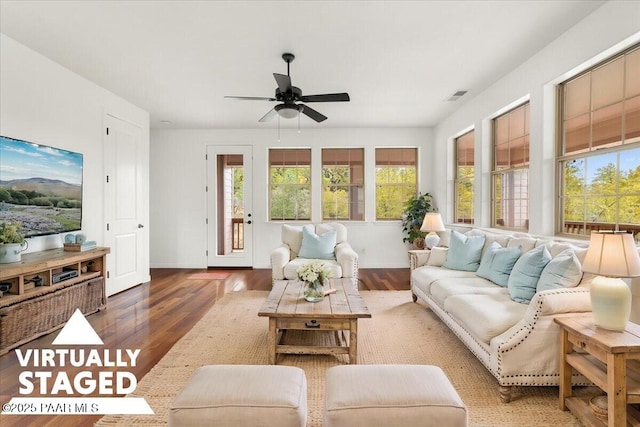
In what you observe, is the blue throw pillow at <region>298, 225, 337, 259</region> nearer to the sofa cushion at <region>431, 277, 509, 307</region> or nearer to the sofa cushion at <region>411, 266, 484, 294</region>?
the sofa cushion at <region>411, 266, 484, 294</region>

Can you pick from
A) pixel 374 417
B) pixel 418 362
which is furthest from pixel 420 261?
pixel 374 417

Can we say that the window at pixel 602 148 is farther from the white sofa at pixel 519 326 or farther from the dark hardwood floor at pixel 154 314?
the dark hardwood floor at pixel 154 314

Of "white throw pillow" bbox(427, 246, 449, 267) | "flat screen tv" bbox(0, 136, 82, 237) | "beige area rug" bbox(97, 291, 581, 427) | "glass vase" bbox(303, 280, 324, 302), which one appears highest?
"flat screen tv" bbox(0, 136, 82, 237)

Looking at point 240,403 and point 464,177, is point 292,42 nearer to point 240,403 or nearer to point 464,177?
point 240,403

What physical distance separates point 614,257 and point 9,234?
441cm

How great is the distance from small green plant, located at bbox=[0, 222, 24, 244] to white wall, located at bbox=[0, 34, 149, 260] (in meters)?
0.51

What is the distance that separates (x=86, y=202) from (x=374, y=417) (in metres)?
4.23

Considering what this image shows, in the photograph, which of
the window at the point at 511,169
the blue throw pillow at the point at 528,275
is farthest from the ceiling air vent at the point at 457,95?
the blue throw pillow at the point at 528,275

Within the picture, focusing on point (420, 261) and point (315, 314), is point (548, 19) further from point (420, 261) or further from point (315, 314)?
point (315, 314)

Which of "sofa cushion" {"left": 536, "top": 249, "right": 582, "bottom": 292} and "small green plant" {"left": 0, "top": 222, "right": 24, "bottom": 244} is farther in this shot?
"small green plant" {"left": 0, "top": 222, "right": 24, "bottom": 244}

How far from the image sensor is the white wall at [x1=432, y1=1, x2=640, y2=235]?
255 cm

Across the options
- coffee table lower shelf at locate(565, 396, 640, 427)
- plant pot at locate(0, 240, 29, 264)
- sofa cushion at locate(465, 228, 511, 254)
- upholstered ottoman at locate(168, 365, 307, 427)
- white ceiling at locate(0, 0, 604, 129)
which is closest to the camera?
upholstered ottoman at locate(168, 365, 307, 427)

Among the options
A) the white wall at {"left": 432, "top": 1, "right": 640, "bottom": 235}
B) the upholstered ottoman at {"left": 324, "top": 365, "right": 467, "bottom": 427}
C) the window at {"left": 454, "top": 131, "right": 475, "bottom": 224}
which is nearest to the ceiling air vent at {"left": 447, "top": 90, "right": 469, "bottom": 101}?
the white wall at {"left": 432, "top": 1, "right": 640, "bottom": 235}

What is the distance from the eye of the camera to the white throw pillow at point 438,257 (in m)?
4.14
